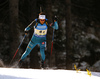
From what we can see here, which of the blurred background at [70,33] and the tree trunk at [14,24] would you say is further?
the blurred background at [70,33]

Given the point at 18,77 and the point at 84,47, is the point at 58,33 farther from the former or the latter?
the point at 18,77

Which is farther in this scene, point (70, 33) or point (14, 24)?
point (70, 33)

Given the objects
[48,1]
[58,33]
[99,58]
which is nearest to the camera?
[48,1]

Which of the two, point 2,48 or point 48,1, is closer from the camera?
point 48,1

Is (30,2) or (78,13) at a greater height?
(30,2)

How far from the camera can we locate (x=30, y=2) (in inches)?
388

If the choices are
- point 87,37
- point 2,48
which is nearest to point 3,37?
point 2,48

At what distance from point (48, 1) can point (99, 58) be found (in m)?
5.85

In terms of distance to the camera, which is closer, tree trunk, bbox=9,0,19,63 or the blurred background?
tree trunk, bbox=9,0,19,63

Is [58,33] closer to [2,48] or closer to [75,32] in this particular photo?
[75,32]

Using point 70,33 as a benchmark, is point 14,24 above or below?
above

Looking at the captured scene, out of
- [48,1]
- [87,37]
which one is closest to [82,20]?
[87,37]

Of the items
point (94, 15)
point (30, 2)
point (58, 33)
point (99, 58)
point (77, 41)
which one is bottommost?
point (99, 58)

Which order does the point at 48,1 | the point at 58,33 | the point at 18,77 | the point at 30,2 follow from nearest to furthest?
the point at 18,77 → the point at 48,1 → the point at 30,2 → the point at 58,33
